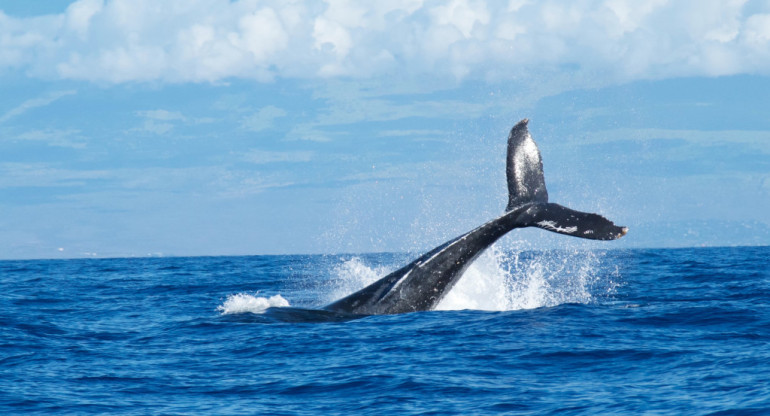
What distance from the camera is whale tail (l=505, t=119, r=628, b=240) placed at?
1462 cm

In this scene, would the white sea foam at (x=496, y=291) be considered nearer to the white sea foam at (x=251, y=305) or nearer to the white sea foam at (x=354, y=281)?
the white sea foam at (x=354, y=281)

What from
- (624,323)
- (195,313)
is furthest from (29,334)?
(624,323)

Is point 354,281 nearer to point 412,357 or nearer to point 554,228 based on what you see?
point 554,228

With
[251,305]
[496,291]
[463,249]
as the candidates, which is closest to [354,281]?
[496,291]

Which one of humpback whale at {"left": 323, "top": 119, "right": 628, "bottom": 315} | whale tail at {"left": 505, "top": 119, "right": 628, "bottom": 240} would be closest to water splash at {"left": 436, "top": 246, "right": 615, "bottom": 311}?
humpback whale at {"left": 323, "top": 119, "right": 628, "bottom": 315}

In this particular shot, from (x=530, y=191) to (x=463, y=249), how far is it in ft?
5.24

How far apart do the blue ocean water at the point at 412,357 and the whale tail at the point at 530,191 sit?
1.67 meters

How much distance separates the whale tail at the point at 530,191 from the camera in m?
14.6

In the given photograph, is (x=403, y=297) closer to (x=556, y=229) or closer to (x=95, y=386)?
(x=556, y=229)

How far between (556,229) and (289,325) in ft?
15.9

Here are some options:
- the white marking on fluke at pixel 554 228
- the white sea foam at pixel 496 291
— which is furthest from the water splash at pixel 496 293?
the white marking on fluke at pixel 554 228

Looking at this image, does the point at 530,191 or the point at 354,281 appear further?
the point at 354,281

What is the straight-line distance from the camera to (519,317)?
605 inches

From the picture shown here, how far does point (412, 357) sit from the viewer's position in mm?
12023
